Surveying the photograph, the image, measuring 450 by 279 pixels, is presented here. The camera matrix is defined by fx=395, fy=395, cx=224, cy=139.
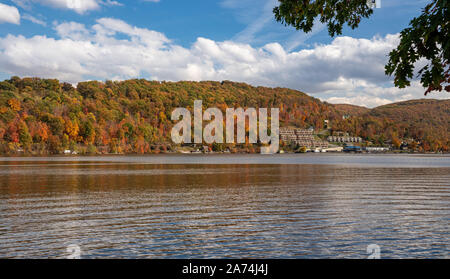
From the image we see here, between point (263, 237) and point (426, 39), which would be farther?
point (263, 237)

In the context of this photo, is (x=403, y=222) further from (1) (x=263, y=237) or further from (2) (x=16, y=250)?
(2) (x=16, y=250)

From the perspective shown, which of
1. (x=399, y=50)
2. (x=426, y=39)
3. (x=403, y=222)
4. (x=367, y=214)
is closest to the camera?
(x=426, y=39)

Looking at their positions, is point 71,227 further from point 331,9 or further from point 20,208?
point 331,9

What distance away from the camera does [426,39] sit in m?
9.22

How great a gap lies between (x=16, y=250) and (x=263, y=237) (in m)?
7.83

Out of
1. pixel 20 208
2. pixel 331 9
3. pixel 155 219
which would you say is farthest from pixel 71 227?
pixel 331 9

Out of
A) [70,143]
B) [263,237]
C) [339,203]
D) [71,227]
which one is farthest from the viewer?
[70,143]

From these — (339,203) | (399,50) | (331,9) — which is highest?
(331,9)

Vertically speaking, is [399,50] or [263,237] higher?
[399,50]

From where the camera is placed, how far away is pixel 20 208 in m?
20.2

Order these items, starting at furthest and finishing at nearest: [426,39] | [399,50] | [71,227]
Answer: [71,227], [399,50], [426,39]
